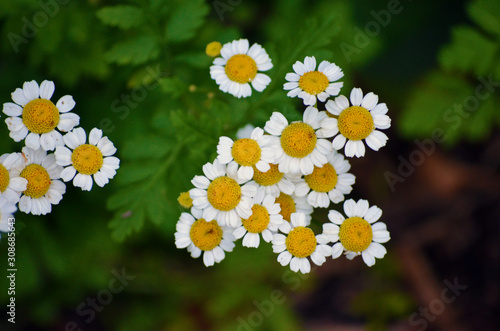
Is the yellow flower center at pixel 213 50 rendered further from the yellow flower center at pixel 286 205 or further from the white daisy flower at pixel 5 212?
the white daisy flower at pixel 5 212

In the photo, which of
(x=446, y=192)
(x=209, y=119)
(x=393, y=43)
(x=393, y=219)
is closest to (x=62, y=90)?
(x=209, y=119)

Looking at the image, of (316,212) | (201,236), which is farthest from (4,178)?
(316,212)

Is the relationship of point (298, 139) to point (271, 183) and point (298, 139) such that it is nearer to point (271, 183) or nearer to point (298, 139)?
point (298, 139)

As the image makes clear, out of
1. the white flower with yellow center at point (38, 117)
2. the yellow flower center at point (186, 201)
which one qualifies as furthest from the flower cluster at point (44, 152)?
the yellow flower center at point (186, 201)

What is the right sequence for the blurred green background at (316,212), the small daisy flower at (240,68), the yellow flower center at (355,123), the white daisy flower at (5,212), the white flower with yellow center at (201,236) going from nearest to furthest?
the white daisy flower at (5,212) → the yellow flower center at (355,123) → the white flower with yellow center at (201,236) → the small daisy flower at (240,68) → the blurred green background at (316,212)

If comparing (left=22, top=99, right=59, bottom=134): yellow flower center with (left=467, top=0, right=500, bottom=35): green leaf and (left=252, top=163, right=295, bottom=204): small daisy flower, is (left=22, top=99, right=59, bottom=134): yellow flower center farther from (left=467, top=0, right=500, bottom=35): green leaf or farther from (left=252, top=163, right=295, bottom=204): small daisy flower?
(left=467, top=0, right=500, bottom=35): green leaf

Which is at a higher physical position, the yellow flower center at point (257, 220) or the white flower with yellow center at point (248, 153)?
the white flower with yellow center at point (248, 153)
